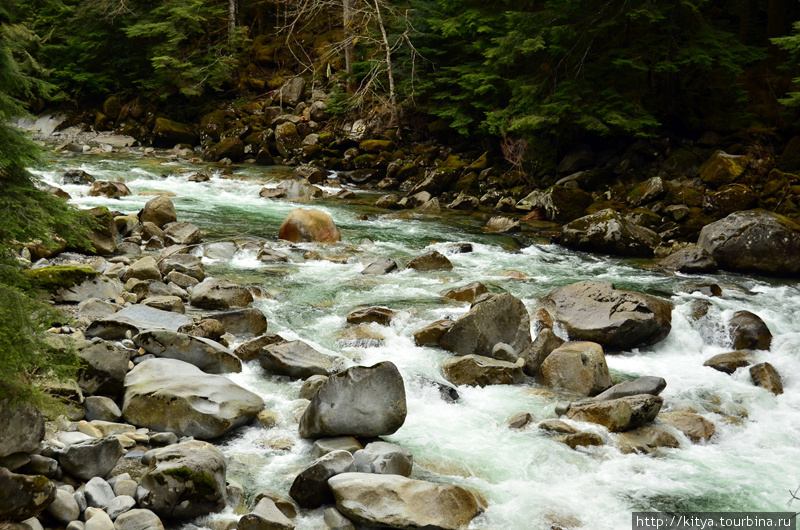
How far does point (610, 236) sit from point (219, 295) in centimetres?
791

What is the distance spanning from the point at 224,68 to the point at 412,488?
2688 cm

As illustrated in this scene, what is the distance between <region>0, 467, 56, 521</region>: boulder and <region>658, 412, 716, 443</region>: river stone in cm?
521

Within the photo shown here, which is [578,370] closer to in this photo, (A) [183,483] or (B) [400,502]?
(B) [400,502]

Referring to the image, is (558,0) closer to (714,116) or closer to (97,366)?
(714,116)

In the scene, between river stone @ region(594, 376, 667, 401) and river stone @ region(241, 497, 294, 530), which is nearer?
river stone @ region(241, 497, 294, 530)

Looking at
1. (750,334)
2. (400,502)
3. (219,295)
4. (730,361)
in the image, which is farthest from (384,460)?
(750,334)

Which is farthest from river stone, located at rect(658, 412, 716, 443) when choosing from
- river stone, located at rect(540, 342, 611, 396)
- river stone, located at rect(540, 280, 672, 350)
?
river stone, located at rect(540, 280, 672, 350)

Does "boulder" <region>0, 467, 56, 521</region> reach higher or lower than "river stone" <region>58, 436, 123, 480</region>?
higher

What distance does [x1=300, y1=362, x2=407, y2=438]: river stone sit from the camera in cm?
527

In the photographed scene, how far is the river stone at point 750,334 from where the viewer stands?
8.12 metres

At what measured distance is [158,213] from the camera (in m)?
12.4

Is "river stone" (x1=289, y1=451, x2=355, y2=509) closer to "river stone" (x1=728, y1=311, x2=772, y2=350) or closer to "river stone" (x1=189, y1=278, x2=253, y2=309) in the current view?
"river stone" (x1=189, y1=278, x2=253, y2=309)

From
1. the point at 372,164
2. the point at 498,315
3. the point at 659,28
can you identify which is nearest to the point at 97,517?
the point at 498,315

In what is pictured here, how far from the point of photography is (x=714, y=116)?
15.7 metres
